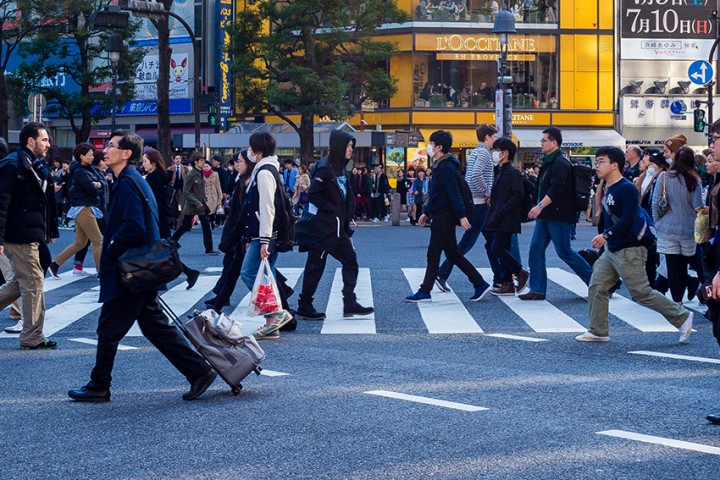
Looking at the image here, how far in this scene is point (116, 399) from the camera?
280 inches

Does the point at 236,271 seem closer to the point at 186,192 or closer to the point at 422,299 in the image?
the point at 422,299

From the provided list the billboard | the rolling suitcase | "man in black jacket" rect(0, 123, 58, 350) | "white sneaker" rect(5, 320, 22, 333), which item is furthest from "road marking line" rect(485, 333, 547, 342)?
the billboard

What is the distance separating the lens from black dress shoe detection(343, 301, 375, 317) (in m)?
11.0

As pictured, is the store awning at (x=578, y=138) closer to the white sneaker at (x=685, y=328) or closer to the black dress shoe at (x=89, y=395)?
the white sneaker at (x=685, y=328)

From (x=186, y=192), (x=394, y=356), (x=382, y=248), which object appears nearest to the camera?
(x=394, y=356)

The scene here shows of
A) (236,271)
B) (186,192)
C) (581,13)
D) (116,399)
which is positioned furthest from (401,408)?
(581,13)

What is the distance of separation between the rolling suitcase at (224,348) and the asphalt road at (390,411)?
0.56ft

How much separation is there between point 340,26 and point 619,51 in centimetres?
1631

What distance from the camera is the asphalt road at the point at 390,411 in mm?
5355

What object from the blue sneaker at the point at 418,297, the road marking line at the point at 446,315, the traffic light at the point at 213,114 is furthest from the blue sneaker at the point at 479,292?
the traffic light at the point at 213,114

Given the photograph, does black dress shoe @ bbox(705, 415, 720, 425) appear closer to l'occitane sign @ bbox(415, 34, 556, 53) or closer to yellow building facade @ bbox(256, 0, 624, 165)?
yellow building facade @ bbox(256, 0, 624, 165)

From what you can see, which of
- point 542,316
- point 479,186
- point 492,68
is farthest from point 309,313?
point 492,68

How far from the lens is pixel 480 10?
48750 mm

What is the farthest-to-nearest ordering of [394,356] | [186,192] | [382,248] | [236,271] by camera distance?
[382,248] → [186,192] → [236,271] → [394,356]
